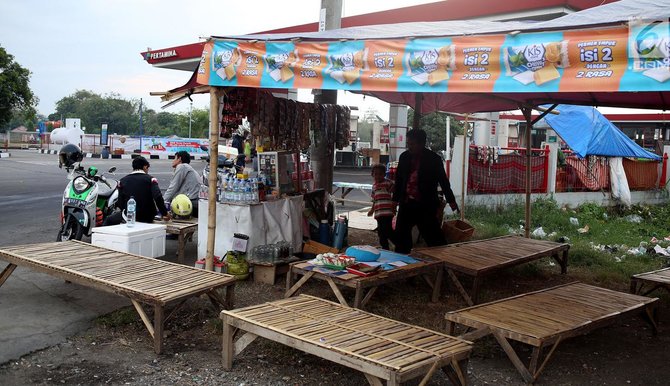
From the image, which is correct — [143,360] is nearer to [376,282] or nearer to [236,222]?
[376,282]

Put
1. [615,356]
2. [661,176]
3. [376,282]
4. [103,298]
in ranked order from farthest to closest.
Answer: [661,176], [103,298], [376,282], [615,356]

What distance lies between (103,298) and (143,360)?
5.66 ft

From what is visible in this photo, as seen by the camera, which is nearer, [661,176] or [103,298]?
[103,298]

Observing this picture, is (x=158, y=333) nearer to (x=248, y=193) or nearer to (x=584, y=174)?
(x=248, y=193)

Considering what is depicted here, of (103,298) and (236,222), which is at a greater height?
(236,222)

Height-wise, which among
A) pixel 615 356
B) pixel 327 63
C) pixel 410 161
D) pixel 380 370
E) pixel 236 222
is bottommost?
pixel 615 356

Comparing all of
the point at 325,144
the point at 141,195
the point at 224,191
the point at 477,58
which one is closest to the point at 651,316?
the point at 477,58

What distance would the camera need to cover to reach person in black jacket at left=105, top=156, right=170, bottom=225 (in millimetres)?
7672

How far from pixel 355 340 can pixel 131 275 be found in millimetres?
2324

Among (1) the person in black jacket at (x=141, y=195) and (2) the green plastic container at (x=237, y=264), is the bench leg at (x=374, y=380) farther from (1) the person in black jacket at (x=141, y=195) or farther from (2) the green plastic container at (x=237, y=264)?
(1) the person in black jacket at (x=141, y=195)

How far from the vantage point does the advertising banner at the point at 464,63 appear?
12.5ft

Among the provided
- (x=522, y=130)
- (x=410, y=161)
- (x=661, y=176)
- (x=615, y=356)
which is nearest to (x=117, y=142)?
(x=522, y=130)

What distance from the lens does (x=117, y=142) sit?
34250mm

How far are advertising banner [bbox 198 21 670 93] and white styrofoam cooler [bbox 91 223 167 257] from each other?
190 cm
